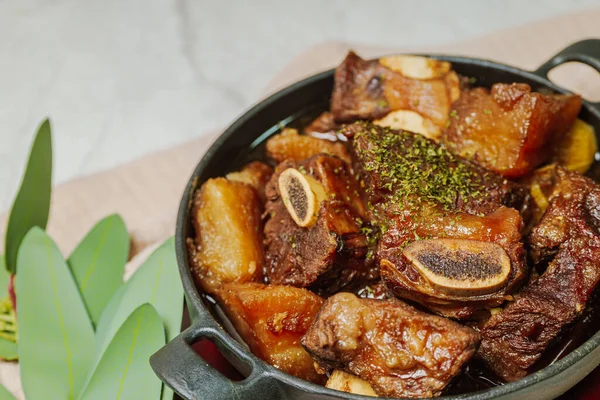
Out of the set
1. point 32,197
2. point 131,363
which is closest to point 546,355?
point 131,363

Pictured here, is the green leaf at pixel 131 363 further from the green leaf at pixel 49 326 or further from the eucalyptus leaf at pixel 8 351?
the eucalyptus leaf at pixel 8 351

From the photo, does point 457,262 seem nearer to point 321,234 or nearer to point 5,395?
point 321,234

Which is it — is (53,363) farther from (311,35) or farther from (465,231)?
(311,35)

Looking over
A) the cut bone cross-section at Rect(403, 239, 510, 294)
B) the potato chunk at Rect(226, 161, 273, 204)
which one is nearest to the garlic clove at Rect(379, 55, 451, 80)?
the potato chunk at Rect(226, 161, 273, 204)

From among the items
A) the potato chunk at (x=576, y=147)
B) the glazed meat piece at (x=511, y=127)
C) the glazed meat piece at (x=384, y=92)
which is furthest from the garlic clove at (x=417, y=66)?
the potato chunk at (x=576, y=147)

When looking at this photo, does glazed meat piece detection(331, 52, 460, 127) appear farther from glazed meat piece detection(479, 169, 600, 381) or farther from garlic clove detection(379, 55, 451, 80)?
glazed meat piece detection(479, 169, 600, 381)

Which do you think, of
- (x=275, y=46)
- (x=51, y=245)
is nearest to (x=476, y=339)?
(x=51, y=245)
